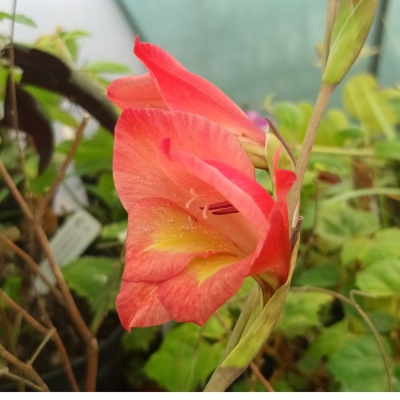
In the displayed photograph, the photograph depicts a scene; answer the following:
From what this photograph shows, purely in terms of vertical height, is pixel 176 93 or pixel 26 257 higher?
pixel 176 93

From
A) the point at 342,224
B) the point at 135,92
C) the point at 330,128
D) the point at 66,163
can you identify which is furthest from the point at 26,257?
the point at 330,128

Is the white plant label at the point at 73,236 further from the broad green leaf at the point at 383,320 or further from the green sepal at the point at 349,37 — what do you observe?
the green sepal at the point at 349,37

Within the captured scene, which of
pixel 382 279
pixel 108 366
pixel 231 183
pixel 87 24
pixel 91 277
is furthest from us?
pixel 87 24

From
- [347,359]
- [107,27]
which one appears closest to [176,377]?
[347,359]

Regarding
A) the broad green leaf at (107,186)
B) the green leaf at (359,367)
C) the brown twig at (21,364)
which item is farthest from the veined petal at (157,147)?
the broad green leaf at (107,186)

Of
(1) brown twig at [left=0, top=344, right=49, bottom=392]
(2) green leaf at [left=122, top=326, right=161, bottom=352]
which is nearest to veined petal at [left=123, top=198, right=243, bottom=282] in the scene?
(1) brown twig at [left=0, top=344, right=49, bottom=392]

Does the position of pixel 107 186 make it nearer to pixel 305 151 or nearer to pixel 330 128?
pixel 330 128

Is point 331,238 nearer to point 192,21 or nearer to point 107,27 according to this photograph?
point 107,27

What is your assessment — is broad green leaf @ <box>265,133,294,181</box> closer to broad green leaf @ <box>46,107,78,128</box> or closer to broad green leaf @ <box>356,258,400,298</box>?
broad green leaf @ <box>356,258,400,298</box>
